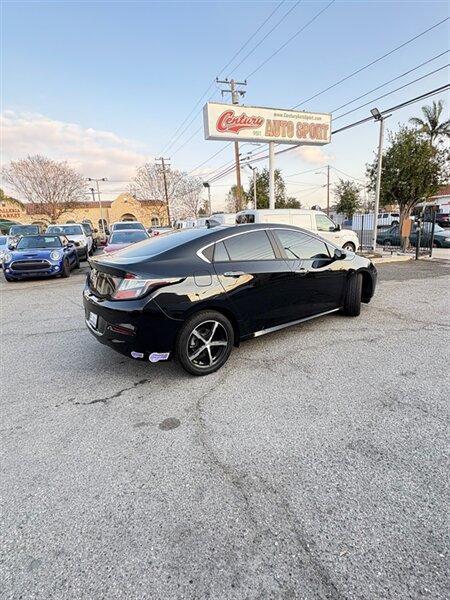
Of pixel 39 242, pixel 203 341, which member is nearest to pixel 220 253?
pixel 203 341

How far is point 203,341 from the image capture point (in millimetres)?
3662

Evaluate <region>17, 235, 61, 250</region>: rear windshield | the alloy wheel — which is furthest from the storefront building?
the alloy wheel

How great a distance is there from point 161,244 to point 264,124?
40.7 feet

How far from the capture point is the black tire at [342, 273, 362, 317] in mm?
5363

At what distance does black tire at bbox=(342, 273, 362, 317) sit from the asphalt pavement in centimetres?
125

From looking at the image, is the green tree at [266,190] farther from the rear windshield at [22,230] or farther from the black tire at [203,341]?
the black tire at [203,341]

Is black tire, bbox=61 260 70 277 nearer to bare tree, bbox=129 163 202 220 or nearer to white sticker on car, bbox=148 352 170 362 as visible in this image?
white sticker on car, bbox=148 352 170 362

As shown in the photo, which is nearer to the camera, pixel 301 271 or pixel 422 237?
pixel 301 271

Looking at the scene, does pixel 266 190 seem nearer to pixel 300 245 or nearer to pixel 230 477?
pixel 300 245

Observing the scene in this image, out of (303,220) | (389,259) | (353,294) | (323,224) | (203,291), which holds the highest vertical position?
(303,220)

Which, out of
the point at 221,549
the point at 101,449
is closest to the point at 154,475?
the point at 101,449

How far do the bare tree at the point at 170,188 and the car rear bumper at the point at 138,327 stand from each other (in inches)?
1751

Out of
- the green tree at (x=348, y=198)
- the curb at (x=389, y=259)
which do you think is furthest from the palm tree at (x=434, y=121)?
the curb at (x=389, y=259)

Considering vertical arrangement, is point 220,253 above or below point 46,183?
below
